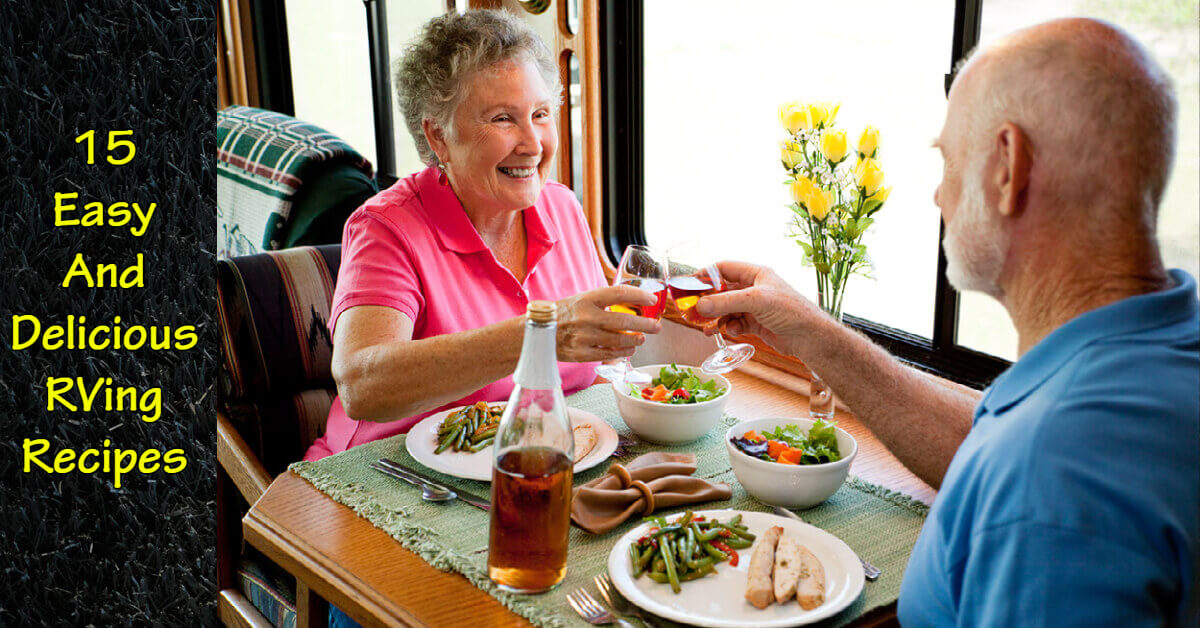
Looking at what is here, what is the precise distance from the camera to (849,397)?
1.46 meters

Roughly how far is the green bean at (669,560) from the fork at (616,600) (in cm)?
5

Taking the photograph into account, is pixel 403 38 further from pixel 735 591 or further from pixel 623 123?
pixel 735 591

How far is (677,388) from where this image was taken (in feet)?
5.42

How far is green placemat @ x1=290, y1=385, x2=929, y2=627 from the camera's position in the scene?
3.77 ft

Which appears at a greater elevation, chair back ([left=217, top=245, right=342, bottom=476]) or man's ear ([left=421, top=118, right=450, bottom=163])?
man's ear ([left=421, top=118, right=450, bottom=163])

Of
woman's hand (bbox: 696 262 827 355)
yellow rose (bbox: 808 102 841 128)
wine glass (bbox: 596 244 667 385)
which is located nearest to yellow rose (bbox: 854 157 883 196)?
yellow rose (bbox: 808 102 841 128)

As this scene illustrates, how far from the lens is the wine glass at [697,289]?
1.51 meters

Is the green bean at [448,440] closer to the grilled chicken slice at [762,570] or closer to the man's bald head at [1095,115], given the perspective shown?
the grilled chicken slice at [762,570]

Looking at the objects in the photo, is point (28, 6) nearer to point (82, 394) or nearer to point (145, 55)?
point (145, 55)

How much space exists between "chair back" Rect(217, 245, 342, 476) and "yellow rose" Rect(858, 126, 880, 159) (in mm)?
1162

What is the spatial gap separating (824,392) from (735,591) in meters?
0.68

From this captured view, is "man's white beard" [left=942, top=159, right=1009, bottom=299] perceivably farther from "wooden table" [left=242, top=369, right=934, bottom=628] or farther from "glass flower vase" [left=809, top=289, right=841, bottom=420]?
"glass flower vase" [left=809, top=289, right=841, bottom=420]

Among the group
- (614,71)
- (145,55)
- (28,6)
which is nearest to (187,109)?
(145,55)

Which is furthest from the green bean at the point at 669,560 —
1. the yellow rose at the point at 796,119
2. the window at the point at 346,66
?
the window at the point at 346,66
